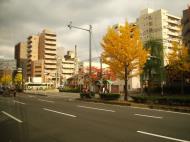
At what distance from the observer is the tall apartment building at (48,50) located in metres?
111

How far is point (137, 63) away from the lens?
79.2 ft

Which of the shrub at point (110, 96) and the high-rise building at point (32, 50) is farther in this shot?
the high-rise building at point (32, 50)

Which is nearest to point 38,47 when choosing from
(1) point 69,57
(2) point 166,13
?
(1) point 69,57

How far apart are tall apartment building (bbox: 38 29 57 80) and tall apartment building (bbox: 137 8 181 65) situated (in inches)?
1737

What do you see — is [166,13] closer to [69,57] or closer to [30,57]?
[69,57]

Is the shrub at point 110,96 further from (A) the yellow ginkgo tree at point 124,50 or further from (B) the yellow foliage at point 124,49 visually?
(B) the yellow foliage at point 124,49

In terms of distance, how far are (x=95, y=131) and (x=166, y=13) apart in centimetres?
8672

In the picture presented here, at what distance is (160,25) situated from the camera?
284ft

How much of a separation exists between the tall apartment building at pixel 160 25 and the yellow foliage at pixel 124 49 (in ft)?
206

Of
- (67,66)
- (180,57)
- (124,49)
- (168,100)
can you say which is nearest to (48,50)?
(67,66)

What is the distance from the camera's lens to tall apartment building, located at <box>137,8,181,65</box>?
283ft

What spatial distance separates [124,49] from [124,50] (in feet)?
0.38

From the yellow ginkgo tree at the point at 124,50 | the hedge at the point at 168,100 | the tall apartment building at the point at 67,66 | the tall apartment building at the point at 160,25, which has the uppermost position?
the tall apartment building at the point at 160,25

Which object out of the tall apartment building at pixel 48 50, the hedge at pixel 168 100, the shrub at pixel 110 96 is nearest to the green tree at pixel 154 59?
the shrub at pixel 110 96
